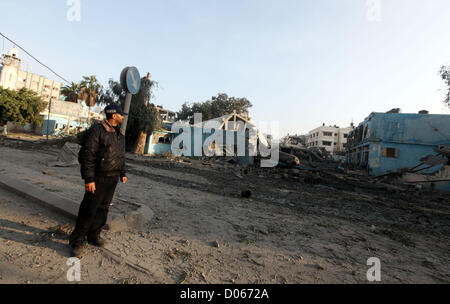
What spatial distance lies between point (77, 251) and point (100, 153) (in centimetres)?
111

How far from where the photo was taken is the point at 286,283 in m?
2.35

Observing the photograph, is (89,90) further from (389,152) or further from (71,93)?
(389,152)

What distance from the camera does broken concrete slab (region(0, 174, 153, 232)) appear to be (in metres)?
3.24

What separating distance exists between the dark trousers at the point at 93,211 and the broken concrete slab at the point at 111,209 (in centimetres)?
49

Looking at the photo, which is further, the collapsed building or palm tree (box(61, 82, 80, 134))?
palm tree (box(61, 82, 80, 134))

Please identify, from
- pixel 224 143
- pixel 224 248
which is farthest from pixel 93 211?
pixel 224 143

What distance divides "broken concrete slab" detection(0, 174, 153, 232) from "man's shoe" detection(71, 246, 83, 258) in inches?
25.5

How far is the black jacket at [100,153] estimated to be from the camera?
2439 mm

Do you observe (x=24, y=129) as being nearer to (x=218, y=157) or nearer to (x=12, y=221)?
(x=218, y=157)

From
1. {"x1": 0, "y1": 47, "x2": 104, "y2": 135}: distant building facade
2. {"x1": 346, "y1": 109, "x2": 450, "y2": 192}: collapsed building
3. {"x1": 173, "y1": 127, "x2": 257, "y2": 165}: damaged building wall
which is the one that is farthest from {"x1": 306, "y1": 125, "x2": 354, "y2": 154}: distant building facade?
{"x1": 0, "y1": 47, "x2": 104, "y2": 135}: distant building facade

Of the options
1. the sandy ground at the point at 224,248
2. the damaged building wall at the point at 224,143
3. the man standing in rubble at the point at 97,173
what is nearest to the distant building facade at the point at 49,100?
the damaged building wall at the point at 224,143

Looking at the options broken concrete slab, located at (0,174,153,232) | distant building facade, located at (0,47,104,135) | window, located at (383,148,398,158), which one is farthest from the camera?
distant building facade, located at (0,47,104,135)

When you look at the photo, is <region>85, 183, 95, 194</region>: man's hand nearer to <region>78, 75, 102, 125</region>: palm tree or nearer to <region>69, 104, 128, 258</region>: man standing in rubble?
<region>69, 104, 128, 258</region>: man standing in rubble
